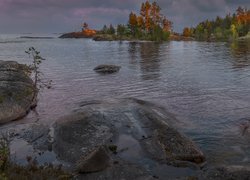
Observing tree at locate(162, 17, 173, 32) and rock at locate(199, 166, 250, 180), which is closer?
rock at locate(199, 166, 250, 180)

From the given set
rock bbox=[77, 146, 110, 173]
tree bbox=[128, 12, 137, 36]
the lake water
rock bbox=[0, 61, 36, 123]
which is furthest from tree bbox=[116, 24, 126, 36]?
rock bbox=[77, 146, 110, 173]

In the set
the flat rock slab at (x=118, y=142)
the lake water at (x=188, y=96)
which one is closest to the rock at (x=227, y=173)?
the flat rock slab at (x=118, y=142)

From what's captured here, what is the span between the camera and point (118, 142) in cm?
1830

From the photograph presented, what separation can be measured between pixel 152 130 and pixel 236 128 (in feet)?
20.0

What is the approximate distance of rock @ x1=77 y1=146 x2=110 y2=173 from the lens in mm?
14242

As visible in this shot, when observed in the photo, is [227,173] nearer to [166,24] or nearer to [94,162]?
[94,162]

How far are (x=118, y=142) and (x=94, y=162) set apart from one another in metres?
3.95

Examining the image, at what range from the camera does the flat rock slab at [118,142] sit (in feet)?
50.6

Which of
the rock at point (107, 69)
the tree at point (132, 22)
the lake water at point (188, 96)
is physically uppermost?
the tree at point (132, 22)

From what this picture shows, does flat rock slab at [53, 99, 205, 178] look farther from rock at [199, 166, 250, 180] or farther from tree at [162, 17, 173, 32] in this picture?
tree at [162, 17, 173, 32]

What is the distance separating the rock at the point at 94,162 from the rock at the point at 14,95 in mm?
9479

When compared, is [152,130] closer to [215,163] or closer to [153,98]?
[215,163]

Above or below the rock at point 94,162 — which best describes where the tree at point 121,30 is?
above

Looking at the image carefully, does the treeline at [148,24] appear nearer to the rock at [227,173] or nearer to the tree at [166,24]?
the tree at [166,24]
